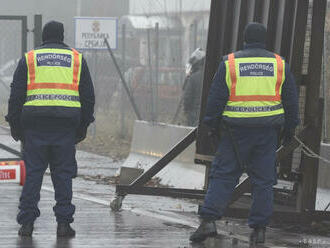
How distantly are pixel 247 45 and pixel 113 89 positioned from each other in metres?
15.2

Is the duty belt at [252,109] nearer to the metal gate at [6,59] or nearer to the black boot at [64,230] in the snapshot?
the black boot at [64,230]

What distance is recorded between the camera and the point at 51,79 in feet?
28.4

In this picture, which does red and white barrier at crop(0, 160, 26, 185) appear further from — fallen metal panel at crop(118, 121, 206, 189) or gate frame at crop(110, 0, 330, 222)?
fallen metal panel at crop(118, 121, 206, 189)

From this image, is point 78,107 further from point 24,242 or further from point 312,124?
point 312,124

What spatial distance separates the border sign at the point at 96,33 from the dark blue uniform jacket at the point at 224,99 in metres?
12.1

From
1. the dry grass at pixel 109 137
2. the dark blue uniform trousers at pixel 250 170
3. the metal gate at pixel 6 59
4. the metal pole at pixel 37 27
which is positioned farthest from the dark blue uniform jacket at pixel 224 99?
the metal gate at pixel 6 59

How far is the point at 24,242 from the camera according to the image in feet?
27.6

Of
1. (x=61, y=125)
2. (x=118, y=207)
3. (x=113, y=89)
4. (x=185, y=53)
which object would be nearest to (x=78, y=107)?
(x=61, y=125)

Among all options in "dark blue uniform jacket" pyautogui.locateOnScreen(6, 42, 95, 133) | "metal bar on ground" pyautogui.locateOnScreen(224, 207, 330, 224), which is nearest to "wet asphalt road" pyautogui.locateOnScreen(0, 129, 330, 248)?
"metal bar on ground" pyautogui.locateOnScreen(224, 207, 330, 224)

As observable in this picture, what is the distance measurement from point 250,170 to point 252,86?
707mm

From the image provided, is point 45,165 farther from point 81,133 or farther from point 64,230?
point 64,230

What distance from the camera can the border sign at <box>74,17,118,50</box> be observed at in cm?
2066

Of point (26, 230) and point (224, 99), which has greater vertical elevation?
point (224, 99)

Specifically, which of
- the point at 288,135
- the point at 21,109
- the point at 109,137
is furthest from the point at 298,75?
the point at 109,137
